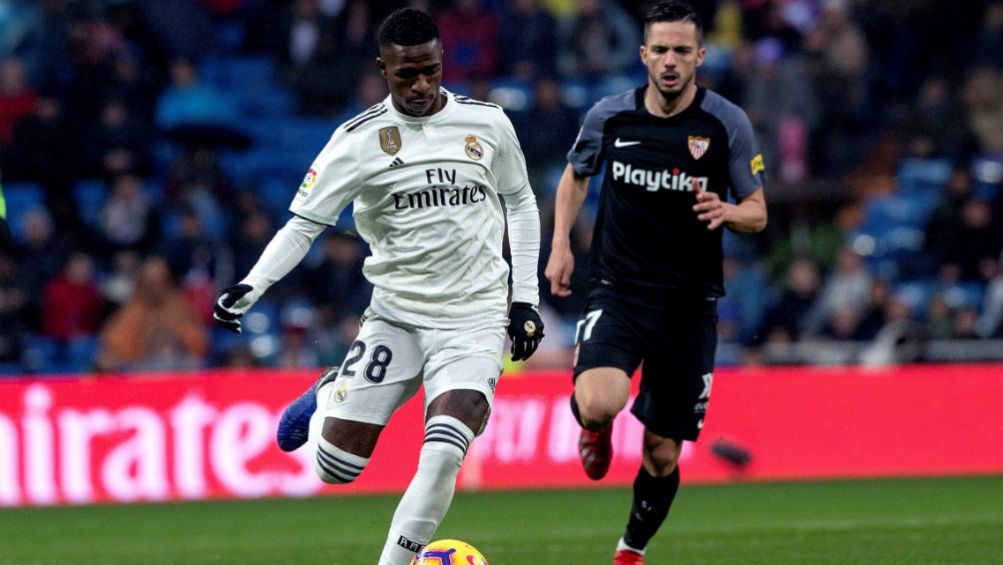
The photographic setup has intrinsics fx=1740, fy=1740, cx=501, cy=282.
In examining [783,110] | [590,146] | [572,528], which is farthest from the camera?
[783,110]

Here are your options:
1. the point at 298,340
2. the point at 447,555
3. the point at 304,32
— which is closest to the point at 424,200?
the point at 447,555

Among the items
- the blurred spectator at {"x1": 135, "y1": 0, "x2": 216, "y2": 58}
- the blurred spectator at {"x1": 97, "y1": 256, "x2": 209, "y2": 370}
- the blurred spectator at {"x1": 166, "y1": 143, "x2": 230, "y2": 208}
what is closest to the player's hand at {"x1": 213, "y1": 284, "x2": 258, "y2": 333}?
the blurred spectator at {"x1": 97, "y1": 256, "x2": 209, "y2": 370}

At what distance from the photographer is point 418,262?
7230 millimetres

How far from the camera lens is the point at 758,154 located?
26.7ft

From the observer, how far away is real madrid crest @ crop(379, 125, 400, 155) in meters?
7.10

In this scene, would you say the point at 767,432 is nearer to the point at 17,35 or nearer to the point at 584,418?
the point at 584,418

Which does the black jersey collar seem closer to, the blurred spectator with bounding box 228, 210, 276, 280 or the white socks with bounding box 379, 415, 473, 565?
the white socks with bounding box 379, 415, 473, 565

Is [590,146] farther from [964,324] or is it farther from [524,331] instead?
[964,324]

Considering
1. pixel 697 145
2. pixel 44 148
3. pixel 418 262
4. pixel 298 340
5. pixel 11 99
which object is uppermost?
pixel 697 145

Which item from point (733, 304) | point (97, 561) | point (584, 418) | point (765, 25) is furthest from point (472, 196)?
point (765, 25)

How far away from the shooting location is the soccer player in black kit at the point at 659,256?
8.10 m

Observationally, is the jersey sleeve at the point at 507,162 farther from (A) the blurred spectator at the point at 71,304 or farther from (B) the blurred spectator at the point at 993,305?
(B) the blurred spectator at the point at 993,305

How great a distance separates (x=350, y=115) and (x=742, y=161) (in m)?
11.4

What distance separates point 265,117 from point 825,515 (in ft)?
33.3
